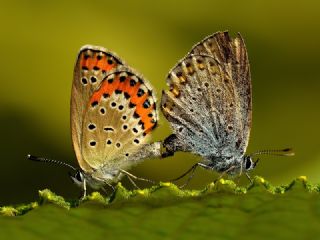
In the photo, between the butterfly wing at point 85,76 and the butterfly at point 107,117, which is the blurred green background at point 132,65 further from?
the butterfly wing at point 85,76

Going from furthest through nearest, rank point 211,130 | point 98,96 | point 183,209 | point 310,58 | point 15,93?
point 310,58 < point 15,93 < point 211,130 < point 98,96 < point 183,209

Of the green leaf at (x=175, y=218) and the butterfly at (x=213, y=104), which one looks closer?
the green leaf at (x=175, y=218)

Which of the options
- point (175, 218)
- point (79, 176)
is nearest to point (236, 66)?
point (79, 176)

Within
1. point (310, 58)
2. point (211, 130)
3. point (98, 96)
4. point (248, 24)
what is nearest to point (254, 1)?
point (248, 24)

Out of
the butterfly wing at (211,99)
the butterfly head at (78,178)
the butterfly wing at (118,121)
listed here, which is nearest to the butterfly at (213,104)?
the butterfly wing at (211,99)

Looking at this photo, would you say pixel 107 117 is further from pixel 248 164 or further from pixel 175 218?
pixel 175 218

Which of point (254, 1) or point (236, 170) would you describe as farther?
point (254, 1)

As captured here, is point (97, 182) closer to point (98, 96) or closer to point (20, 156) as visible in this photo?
point (98, 96)
